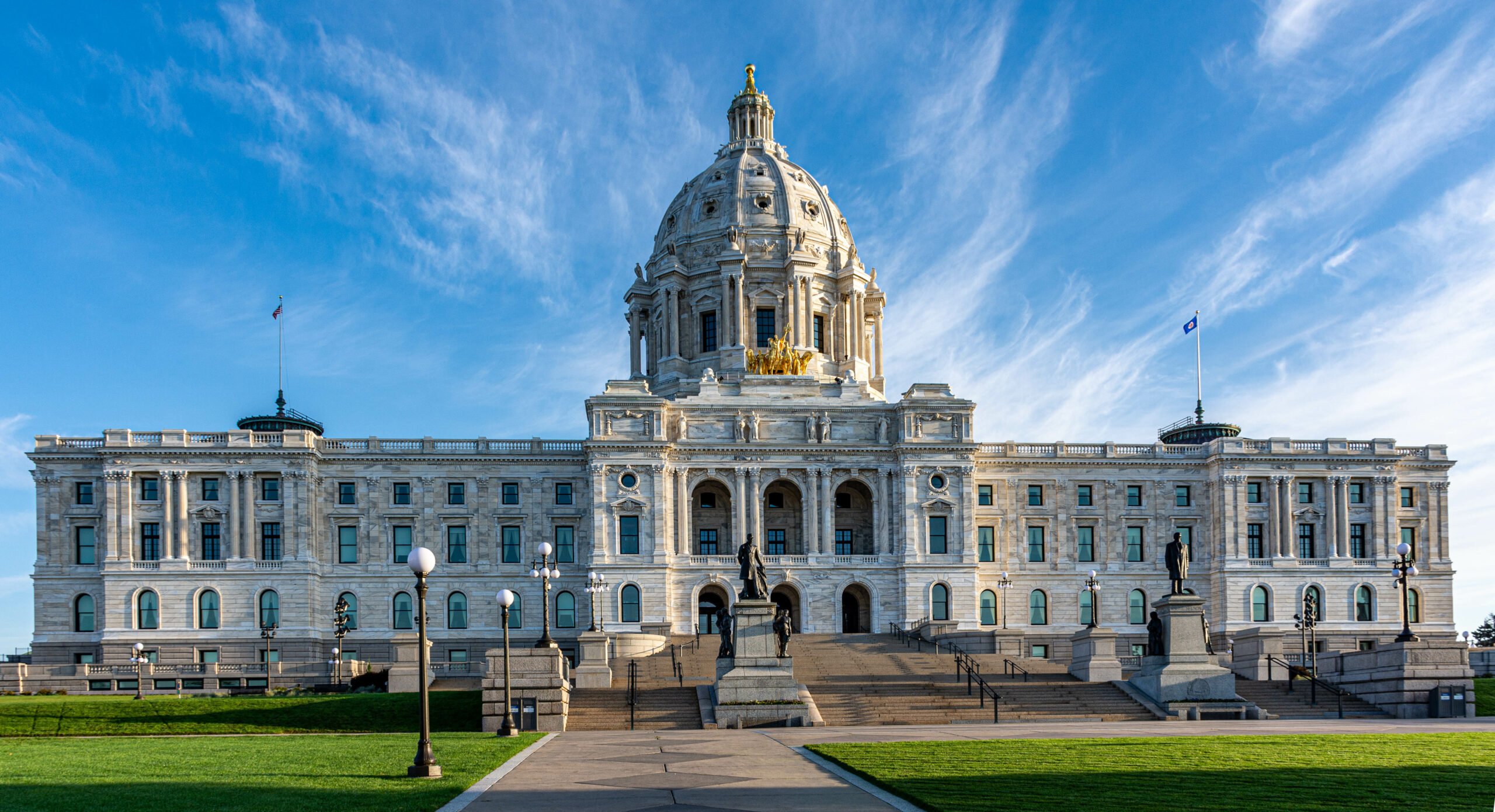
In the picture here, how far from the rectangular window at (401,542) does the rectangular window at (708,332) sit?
2310 cm

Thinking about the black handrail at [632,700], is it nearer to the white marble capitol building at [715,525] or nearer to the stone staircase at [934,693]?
the stone staircase at [934,693]

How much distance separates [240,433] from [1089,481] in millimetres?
49445

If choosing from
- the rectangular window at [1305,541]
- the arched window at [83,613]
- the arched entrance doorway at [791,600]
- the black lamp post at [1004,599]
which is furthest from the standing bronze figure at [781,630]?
the arched window at [83,613]

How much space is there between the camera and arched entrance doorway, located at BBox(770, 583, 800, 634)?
71188 millimetres

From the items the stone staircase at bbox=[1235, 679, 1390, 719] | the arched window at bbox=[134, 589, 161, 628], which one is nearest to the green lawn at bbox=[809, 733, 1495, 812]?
the stone staircase at bbox=[1235, 679, 1390, 719]

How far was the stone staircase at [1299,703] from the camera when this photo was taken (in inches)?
1570

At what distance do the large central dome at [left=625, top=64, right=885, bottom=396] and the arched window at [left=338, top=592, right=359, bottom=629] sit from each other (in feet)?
75.7

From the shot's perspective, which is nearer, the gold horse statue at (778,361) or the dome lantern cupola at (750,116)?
the gold horse statue at (778,361)

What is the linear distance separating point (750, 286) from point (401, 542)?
27.9 metres

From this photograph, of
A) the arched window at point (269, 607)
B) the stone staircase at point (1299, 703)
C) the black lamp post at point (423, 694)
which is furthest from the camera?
the arched window at point (269, 607)

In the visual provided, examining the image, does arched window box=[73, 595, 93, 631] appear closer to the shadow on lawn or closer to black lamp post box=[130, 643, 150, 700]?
black lamp post box=[130, 643, 150, 700]

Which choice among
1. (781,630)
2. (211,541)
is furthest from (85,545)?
(781,630)

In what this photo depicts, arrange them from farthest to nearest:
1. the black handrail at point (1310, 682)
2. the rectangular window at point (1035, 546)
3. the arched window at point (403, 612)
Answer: the rectangular window at point (1035, 546)
the arched window at point (403, 612)
the black handrail at point (1310, 682)

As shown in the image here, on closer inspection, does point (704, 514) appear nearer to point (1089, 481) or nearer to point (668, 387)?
point (668, 387)
